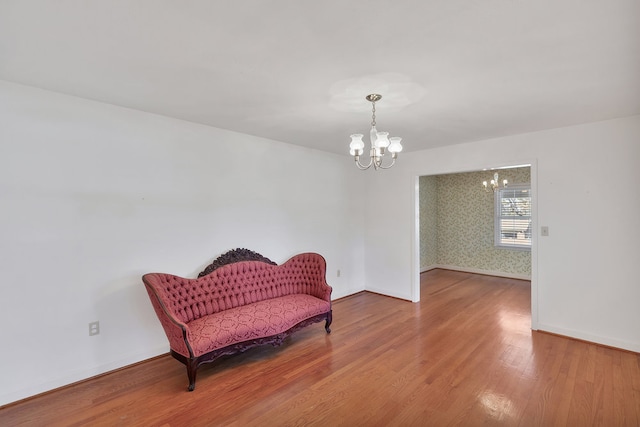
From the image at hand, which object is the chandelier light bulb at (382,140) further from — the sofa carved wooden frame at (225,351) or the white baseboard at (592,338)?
the white baseboard at (592,338)

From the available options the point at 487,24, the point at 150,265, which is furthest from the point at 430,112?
the point at 150,265

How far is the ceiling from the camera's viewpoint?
59.1 inches

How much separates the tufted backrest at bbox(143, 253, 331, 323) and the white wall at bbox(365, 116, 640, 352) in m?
2.80

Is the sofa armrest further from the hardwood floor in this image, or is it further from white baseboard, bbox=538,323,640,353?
white baseboard, bbox=538,323,640,353

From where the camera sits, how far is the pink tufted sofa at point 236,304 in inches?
104

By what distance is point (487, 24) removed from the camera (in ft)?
5.23

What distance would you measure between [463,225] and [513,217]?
3.50 ft

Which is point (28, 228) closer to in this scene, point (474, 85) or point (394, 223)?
point (474, 85)

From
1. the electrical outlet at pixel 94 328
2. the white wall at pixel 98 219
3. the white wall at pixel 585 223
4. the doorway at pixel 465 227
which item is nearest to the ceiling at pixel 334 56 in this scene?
the white wall at pixel 98 219

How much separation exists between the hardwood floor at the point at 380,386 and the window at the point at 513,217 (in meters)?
3.22

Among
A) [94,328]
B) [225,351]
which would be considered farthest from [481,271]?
[94,328]

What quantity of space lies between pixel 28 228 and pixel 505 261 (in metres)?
7.80

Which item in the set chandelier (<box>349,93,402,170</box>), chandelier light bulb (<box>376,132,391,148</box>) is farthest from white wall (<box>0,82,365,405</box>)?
chandelier light bulb (<box>376,132,391,148</box>)

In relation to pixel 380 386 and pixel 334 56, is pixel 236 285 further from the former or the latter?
pixel 334 56
